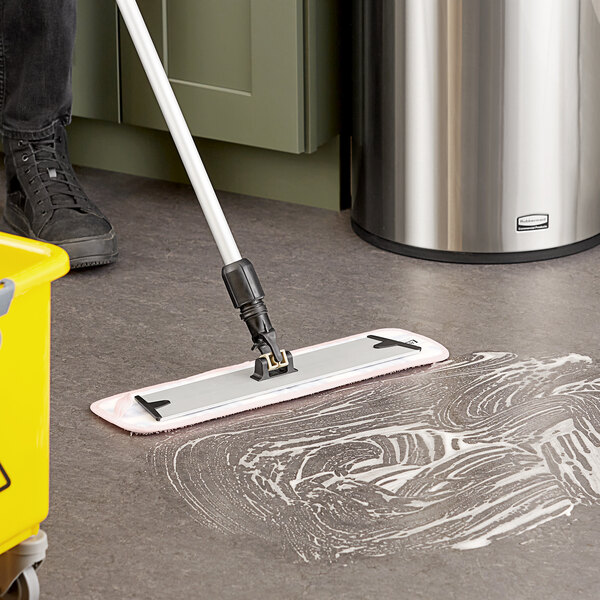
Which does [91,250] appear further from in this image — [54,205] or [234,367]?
[234,367]

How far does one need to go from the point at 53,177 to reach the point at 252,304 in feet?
2.38

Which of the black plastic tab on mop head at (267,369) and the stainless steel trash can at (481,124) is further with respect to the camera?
the stainless steel trash can at (481,124)

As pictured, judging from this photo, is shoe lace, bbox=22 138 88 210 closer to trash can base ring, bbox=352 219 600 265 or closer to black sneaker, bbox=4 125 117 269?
black sneaker, bbox=4 125 117 269

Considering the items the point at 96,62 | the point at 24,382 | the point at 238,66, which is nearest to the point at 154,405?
the point at 24,382

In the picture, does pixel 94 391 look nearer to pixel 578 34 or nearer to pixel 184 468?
pixel 184 468

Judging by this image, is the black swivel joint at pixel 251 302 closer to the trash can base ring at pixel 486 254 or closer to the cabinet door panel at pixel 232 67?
the trash can base ring at pixel 486 254

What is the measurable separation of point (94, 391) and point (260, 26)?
2.74 feet

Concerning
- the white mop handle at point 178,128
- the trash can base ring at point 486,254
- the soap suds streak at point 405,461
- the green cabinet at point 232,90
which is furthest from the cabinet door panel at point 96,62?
the soap suds streak at point 405,461

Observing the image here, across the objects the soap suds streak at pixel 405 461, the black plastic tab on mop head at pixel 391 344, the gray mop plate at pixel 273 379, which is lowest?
the soap suds streak at pixel 405 461

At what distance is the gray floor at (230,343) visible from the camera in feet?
3.73

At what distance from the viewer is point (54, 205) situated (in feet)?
6.67

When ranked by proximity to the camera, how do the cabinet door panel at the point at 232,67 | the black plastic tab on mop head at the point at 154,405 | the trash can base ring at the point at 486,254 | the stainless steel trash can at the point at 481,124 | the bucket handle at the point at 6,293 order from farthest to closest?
1. the cabinet door panel at the point at 232,67
2. the trash can base ring at the point at 486,254
3. the stainless steel trash can at the point at 481,124
4. the black plastic tab on mop head at the point at 154,405
5. the bucket handle at the point at 6,293

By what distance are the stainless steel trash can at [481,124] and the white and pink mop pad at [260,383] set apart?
40 centimetres

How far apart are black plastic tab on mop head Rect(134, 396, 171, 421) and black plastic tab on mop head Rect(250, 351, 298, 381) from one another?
0.40ft
